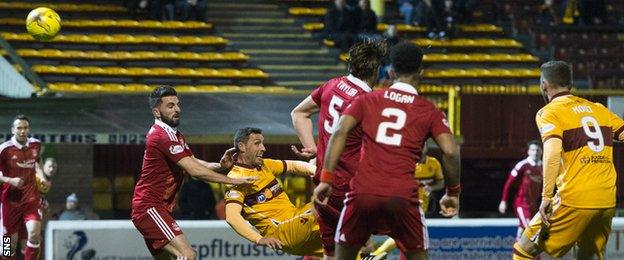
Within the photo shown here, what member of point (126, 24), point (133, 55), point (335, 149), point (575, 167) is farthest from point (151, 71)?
point (335, 149)

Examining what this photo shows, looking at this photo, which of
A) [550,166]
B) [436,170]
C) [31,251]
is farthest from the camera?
[436,170]

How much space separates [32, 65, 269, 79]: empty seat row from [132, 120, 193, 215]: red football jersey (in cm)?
1171

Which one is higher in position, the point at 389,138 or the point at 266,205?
the point at 389,138

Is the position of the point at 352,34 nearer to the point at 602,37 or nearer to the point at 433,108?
the point at 602,37

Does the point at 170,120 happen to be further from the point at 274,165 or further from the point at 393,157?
the point at 393,157

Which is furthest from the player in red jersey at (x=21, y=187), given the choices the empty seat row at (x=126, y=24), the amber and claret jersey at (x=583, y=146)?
the empty seat row at (x=126, y=24)

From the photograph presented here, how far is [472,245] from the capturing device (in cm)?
1489

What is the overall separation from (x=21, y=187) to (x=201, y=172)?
16.9 feet

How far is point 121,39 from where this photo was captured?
23766 mm

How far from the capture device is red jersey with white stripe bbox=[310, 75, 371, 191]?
929 centimetres

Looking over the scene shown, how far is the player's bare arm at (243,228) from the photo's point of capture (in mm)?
10284

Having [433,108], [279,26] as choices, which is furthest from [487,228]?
[279,26]

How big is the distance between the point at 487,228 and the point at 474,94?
5.85m

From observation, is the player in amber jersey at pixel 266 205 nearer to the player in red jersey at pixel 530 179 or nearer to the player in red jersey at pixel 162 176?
the player in red jersey at pixel 162 176
